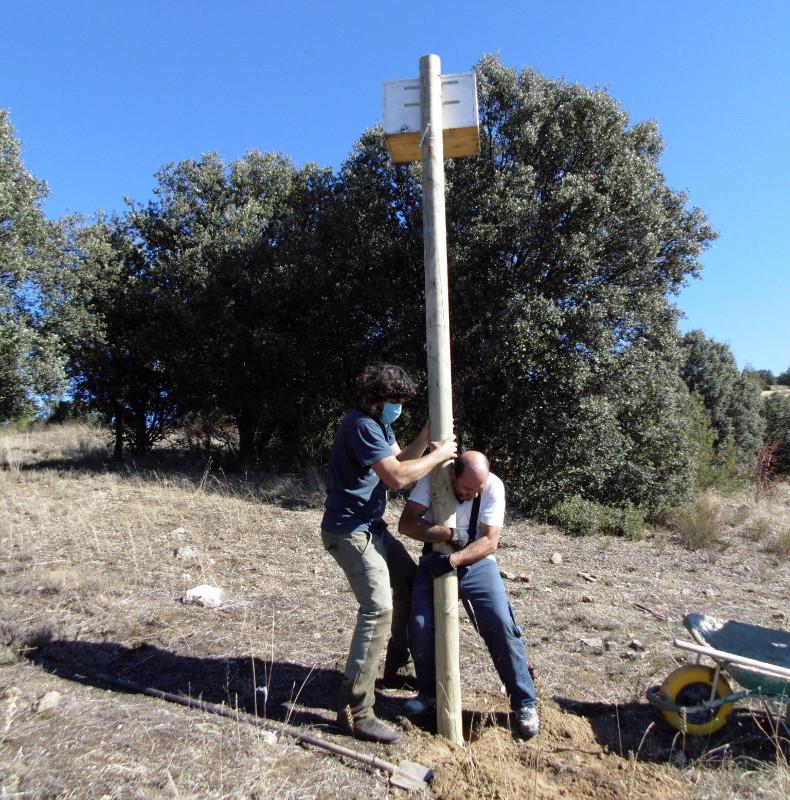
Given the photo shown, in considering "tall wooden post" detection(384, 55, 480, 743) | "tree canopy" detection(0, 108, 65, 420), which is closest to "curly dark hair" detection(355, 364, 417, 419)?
"tall wooden post" detection(384, 55, 480, 743)

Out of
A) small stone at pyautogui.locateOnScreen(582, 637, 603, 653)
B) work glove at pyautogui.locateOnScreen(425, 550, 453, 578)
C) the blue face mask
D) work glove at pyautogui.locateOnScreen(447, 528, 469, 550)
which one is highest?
the blue face mask

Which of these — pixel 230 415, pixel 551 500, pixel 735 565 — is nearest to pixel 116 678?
pixel 735 565

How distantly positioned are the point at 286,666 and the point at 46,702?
136 cm

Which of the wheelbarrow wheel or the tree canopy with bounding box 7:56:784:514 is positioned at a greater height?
the tree canopy with bounding box 7:56:784:514

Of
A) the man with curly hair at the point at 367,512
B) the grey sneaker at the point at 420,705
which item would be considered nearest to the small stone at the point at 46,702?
the man with curly hair at the point at 367,512

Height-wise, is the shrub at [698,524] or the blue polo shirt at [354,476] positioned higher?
the blue polo shirt at [354,476]

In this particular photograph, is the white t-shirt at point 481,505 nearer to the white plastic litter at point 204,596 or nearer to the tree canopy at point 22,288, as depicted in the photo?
the white plastic litter at point 204,596

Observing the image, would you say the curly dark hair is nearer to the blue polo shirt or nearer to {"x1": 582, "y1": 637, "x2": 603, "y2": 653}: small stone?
the blue polo shirt

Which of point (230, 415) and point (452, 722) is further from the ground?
point (230, 415)

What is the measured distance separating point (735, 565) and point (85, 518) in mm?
7956

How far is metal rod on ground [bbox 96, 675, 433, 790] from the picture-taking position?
9.48 feet

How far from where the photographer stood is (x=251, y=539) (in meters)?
7.31

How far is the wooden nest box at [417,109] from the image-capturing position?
3363 mm

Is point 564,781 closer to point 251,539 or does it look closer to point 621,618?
point 621,618
